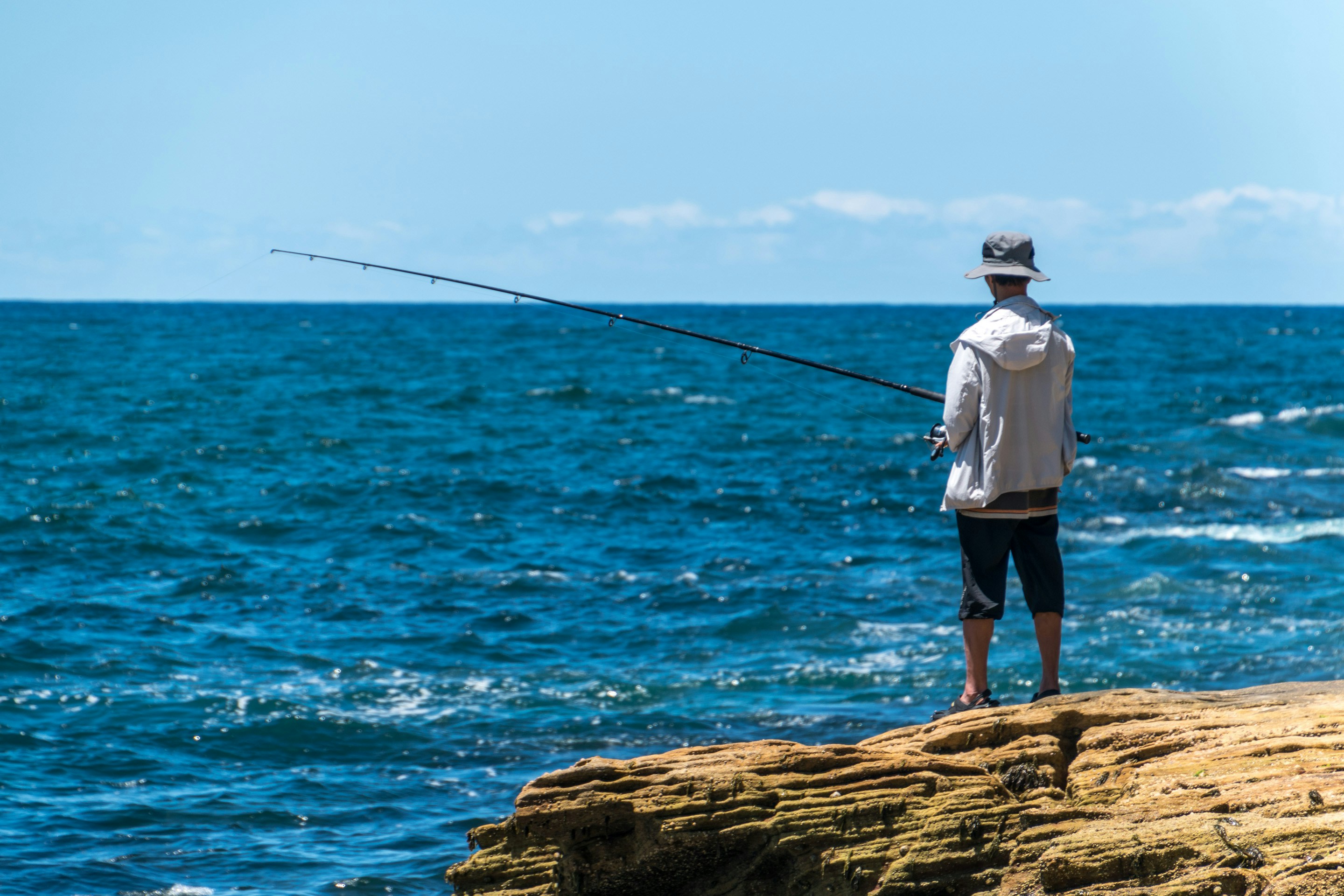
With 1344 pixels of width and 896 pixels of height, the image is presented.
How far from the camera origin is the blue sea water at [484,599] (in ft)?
27.1

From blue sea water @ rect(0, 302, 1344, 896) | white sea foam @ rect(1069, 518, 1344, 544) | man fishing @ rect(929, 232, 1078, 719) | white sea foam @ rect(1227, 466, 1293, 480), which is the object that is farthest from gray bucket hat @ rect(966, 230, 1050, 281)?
white sea foam @ rect(1227, 466, 1293, 480)

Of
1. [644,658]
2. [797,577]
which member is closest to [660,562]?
[797,577]

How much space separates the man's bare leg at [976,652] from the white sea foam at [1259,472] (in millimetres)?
16267

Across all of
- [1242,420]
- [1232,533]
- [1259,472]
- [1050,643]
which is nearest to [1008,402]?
[1050,643]

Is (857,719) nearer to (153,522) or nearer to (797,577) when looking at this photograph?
(797,577)

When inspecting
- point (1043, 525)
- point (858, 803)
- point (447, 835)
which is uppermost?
point (1043, 525)

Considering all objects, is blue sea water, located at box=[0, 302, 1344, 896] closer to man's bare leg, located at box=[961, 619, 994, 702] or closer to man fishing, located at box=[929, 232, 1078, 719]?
man's bare leg, located at box=[961, 619, 994, 702]

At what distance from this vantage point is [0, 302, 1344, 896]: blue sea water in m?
8.27

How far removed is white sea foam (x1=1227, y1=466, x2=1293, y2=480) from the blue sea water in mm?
98

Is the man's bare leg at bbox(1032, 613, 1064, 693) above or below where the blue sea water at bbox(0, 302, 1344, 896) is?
above

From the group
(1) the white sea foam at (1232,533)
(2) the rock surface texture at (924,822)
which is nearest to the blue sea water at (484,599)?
(1) the white sea foam at (1232,533)

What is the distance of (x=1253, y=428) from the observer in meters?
25.8

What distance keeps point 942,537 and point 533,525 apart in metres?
5.14

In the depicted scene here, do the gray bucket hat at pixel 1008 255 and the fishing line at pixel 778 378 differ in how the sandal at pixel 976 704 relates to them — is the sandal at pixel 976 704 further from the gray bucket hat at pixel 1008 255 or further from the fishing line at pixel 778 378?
the fishing line at pixel 778 378
